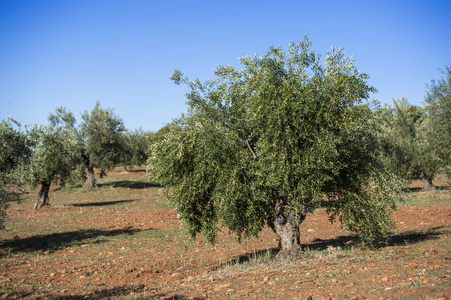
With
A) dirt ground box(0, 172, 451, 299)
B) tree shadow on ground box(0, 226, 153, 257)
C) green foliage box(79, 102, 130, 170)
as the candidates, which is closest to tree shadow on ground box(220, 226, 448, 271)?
dirt ground box(0, 172, 451, 299)

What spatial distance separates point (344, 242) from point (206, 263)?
662 cm

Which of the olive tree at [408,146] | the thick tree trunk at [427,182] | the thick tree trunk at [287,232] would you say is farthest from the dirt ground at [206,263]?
the thick tree trunk at [427,182]

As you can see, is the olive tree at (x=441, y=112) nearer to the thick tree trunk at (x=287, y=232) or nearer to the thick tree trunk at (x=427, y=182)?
the thick tree trunk at (x=287, y=232)

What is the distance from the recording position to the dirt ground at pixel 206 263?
8.88m

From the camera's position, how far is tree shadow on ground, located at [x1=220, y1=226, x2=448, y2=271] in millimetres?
14000

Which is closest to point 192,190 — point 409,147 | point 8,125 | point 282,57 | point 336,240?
point 282,57

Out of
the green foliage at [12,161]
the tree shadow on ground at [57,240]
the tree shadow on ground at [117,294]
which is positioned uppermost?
the green foliage at [12,161]

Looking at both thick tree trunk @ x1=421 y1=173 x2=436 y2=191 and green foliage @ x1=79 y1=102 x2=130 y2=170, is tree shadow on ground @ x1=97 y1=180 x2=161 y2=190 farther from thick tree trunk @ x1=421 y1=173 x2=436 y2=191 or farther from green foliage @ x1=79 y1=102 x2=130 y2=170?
thick tree trunk @ x1=421 y1=173 x2=436 y2=191

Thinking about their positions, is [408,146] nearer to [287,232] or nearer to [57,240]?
[287,232]

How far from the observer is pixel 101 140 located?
42.5 metres

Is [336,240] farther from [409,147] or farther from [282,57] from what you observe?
[409,147]

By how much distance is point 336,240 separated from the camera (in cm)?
1761

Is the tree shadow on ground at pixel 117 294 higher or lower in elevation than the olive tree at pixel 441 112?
lower

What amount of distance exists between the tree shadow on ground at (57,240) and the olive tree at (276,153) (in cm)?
879
